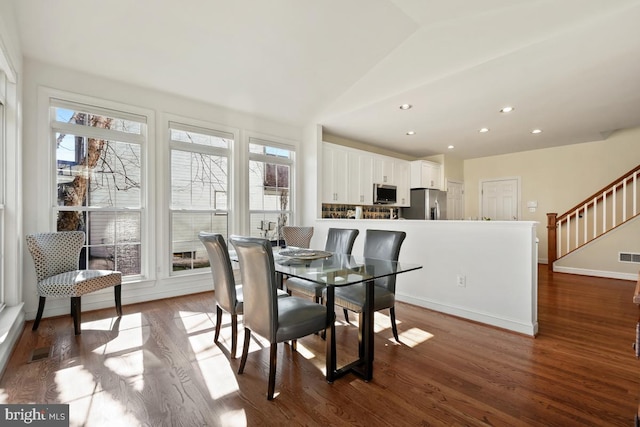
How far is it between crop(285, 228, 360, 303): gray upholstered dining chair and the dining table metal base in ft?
2.37

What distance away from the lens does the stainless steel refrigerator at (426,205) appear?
653cm

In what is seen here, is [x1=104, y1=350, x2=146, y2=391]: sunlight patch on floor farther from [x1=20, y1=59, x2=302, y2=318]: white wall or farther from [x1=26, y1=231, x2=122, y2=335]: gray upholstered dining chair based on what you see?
[x1=20, y1=59, x2=302, y2=318]: white wall

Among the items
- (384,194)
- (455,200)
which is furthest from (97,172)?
(455,200)

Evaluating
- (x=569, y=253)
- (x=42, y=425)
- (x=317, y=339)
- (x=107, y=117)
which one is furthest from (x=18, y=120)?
(x=569, y=253)

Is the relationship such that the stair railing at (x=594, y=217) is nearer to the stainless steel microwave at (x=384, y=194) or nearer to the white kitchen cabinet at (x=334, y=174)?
the stainless steel microwave at (x=384, y=194)

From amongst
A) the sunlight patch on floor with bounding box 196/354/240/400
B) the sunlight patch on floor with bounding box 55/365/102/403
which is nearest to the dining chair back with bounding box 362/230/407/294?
the sunlight patch on floor with bounding box 196/354/240/400

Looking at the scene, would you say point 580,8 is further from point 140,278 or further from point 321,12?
point 140,278

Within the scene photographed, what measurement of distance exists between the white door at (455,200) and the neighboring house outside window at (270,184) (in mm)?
4243

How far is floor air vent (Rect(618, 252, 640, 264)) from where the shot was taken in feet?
16.1

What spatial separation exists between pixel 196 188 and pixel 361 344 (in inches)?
126

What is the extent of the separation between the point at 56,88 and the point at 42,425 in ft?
10.4

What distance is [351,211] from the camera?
5785 mm

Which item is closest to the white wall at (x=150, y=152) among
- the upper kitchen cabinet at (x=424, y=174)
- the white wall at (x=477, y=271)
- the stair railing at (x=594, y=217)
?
the white wall at (x=477, y=271)

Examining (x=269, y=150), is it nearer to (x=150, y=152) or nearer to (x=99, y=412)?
(x=150, y=152)
